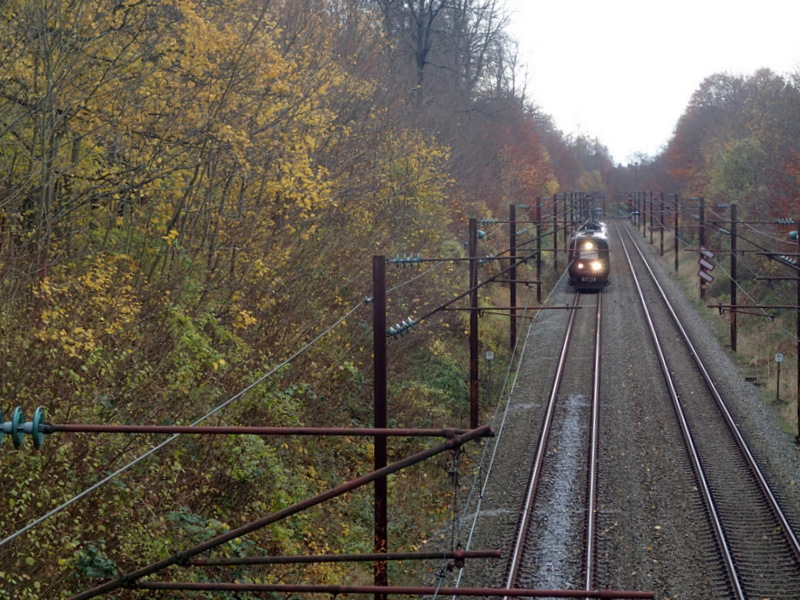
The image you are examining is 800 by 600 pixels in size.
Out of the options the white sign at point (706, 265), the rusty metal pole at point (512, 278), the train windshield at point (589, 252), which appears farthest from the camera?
the train windshield at point (589, 252)

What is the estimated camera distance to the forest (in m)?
9.41

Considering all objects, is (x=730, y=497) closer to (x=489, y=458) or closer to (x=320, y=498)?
(x=489, y=458)

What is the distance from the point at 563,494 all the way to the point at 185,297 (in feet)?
25.8

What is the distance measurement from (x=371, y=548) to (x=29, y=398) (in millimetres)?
6293

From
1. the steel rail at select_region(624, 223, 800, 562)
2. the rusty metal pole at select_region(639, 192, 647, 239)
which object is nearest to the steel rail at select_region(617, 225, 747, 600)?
the steel rail at select_region(624, 223, 800, 562)

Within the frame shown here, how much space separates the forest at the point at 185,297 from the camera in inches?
370

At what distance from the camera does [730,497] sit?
51.8 feet

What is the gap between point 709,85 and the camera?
283ft

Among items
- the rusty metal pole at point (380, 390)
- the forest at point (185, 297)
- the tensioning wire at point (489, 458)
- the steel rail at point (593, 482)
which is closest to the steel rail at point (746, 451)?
the steel rail at point (593, 482)

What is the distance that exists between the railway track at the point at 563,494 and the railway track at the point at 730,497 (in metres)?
1.94

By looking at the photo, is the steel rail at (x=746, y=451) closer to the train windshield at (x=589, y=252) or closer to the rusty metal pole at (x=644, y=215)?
the train windshield at (x=589, y=252)

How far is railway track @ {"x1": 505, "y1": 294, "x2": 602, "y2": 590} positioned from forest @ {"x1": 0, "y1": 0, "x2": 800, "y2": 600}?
1.95m

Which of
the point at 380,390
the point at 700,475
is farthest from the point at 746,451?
the point at 380,390

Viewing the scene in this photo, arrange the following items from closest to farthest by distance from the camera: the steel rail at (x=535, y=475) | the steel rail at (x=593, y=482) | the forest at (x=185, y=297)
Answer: the forest at (x=185, y=297) < the steel rail at (x=593, y=482) < the steel rail at (x=535, y=475)
